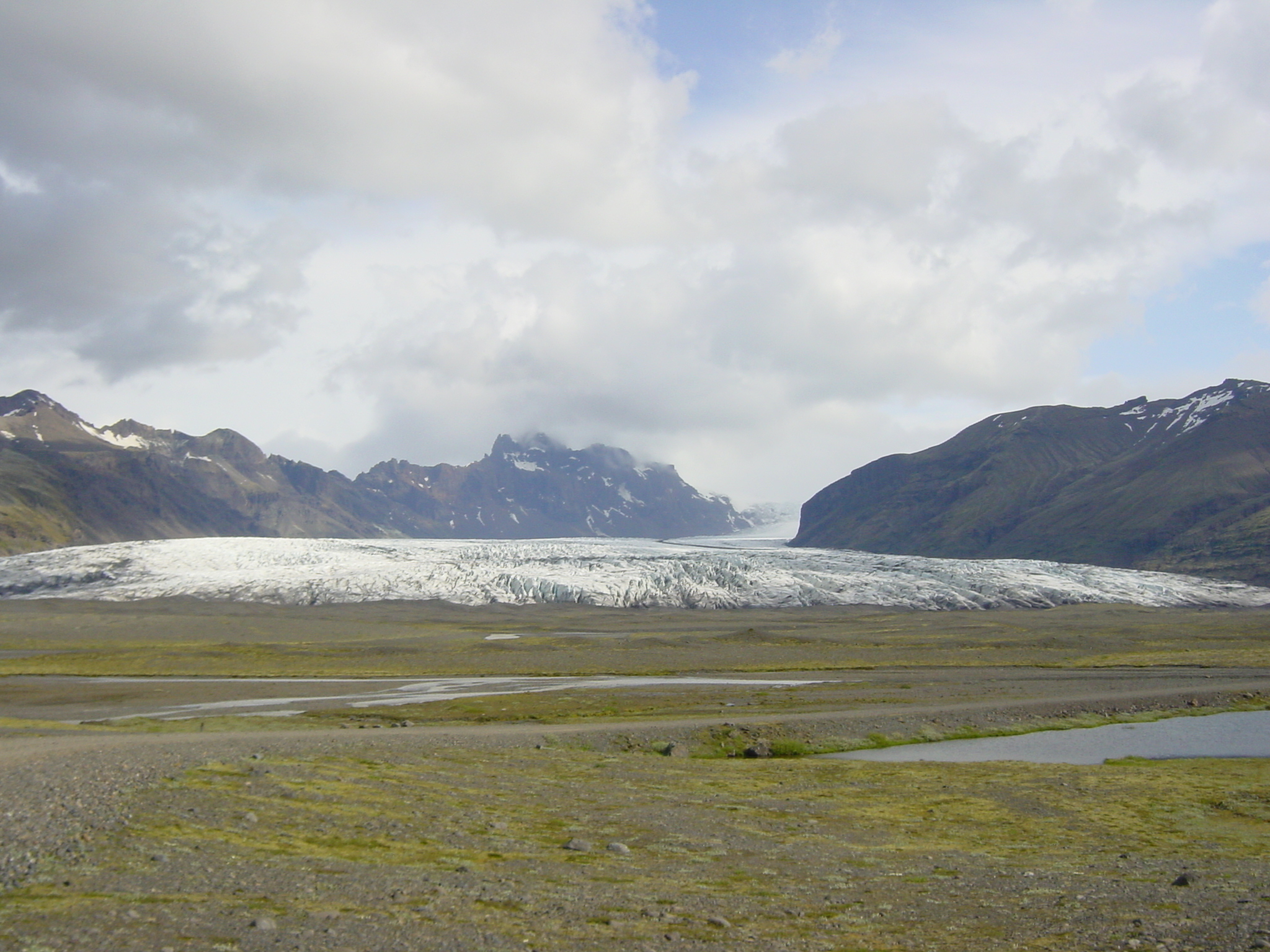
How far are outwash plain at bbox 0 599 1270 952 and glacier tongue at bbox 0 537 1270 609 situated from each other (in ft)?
339

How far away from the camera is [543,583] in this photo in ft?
609

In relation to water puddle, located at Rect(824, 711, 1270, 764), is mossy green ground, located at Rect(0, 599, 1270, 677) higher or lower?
lower

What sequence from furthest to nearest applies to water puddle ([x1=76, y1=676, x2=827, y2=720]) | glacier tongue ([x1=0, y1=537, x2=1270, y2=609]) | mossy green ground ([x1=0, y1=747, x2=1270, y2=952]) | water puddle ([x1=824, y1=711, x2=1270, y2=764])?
1. glacier tongue ([x1=0, y1=537, x2=1270, y2=609])
2. water puddle ([x1=76, y1=676, x2=827, y2=720])
3. water puddle ([x1=824, y1=711, x2=1270, y2=764])
4. mossy green ground ([x1=0, y1=747, x2=1270, y2=952])

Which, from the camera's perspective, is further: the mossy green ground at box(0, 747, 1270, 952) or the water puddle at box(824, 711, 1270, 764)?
the water puddle at box(824, 711, 1270, 764)

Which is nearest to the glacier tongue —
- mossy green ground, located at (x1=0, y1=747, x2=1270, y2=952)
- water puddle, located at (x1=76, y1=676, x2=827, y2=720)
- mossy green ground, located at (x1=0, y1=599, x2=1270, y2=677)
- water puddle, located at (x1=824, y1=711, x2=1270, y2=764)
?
mossy green ground, located at (x1=0, y1=599, x2=1270, y2=677)

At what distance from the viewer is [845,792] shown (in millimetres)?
35750

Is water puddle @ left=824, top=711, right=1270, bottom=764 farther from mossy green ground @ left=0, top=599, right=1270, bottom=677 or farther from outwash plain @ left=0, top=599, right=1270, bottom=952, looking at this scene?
mossy green ground @ left=0, top=599, right=1270, bottom=677

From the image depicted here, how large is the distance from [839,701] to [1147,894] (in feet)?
149

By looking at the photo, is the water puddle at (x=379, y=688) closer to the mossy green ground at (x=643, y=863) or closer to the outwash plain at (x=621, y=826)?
the outwash plain at (x=621, y=826)

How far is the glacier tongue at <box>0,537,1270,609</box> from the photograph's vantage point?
177 m

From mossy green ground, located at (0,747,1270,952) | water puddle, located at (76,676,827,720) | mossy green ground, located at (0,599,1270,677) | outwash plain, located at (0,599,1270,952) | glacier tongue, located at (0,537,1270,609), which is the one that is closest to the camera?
mossy green ground, located at (0,747,1270,952)

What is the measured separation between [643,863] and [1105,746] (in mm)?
40566

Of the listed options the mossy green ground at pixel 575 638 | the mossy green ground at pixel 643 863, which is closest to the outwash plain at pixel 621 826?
the mossy green ground at pixel 643 863

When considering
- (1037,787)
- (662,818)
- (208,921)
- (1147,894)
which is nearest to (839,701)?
(1037,787)
